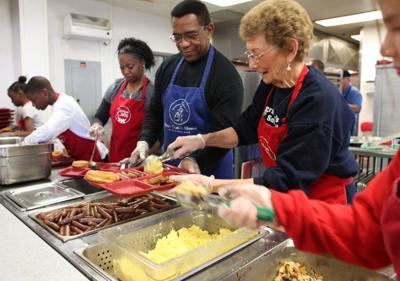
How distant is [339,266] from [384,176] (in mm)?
405

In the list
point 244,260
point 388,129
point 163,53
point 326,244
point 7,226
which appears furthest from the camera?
point 163,53

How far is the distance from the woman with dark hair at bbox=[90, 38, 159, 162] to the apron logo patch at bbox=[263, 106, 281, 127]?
124 cm

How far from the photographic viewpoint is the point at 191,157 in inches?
76.1

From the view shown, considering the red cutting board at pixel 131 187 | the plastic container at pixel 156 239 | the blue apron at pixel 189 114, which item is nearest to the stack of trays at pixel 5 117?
the blue apron at pixel 189 114

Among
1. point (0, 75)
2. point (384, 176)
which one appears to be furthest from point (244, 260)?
point (0, 75)

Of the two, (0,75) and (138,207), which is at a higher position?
(0,75)

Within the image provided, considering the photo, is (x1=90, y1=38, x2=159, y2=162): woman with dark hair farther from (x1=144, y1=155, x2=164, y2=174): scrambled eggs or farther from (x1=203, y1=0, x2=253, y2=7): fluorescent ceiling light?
(x1=203, y1=0, x2=253, y2=7): fluorescent ceiling light

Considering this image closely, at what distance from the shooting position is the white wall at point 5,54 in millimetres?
4680

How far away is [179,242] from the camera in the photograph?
3.88 feet

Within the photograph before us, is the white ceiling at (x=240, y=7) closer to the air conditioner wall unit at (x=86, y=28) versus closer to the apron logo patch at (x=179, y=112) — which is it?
the air conditioner wall unit at (x=86, y=28)

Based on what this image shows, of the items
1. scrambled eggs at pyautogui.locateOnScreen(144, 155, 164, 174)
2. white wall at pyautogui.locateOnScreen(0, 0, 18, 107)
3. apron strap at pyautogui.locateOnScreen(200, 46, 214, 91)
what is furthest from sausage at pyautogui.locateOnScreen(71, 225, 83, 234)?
white wall at pyautogui.locateOnScreen(0, 0, 18, 107)

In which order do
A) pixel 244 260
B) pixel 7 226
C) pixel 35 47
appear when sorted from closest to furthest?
1. pixel 244 260
2. pixel 7 226
3. pixel 35 47

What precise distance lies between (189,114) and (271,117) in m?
0.73

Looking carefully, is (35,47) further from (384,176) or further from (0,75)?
(384,176)
